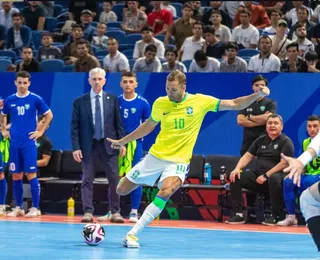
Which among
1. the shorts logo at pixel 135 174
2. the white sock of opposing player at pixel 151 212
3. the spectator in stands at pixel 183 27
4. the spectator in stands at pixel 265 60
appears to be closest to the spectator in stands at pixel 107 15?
the spectator in stands at pixel 183 27

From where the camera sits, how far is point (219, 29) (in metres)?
19.9

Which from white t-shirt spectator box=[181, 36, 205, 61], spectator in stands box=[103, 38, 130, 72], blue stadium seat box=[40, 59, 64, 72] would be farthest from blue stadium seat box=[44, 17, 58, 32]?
white t-shirt spectator box=[181, 36, 205, 61]

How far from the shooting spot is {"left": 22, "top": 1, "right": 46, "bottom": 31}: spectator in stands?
23141 mm

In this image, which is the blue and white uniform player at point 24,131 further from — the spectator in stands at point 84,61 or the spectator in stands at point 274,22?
the spectator in stands at point 274,22

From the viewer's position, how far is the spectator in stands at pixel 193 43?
62.6 ft

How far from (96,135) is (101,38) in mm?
6385

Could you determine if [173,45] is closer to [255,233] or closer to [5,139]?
[5,139]

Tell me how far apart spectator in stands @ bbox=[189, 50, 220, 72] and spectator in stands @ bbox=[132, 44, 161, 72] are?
79 centimetres

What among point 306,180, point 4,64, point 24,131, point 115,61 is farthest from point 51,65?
point 306,180

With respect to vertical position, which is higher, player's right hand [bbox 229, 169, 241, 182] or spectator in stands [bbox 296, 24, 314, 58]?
spectator in stands [bbox 296, 24, 314, 58]

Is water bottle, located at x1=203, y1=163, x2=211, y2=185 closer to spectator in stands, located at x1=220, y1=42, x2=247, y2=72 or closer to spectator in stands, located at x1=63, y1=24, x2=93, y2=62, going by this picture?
spectator in stands, located at x1=220, y1=42, x2=247, y2=72

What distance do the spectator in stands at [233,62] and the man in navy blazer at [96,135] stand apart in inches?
115

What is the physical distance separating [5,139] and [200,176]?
12.4ft

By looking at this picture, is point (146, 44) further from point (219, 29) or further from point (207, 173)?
point (207, 173)
